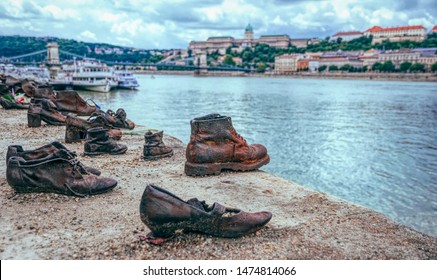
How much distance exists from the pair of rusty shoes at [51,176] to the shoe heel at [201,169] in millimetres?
1051

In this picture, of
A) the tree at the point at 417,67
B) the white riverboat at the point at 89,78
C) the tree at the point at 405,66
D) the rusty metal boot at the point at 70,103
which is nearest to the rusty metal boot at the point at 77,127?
the rusty metal boot at the point at 70,103

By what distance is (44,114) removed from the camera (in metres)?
8.18

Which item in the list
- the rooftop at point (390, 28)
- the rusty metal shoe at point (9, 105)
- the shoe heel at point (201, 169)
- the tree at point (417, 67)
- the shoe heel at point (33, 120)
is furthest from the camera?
the rooftop at point (390, 28)

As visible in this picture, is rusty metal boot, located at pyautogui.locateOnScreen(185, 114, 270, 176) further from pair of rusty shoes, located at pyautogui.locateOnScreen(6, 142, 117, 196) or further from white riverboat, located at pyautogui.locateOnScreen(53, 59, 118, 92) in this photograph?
white riverboat, located at pyautogui.locateOnScreen(53, 59, 118, 92)

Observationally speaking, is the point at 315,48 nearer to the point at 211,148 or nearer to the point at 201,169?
the point at 211,148

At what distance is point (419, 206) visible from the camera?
728 cm

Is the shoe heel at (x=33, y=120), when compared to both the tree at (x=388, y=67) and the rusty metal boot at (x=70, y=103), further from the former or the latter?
the tree at (x=388, y=67)

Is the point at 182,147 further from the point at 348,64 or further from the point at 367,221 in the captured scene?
the point at 348,64

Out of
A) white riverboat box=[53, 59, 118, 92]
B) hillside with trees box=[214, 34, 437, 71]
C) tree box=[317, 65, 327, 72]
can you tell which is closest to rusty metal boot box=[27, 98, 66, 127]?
white riverboat box=[53, 59, 118, 92]

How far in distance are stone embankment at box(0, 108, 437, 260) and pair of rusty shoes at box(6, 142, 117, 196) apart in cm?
7

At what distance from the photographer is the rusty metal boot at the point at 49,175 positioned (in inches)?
139

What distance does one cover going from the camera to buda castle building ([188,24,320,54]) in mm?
160375
